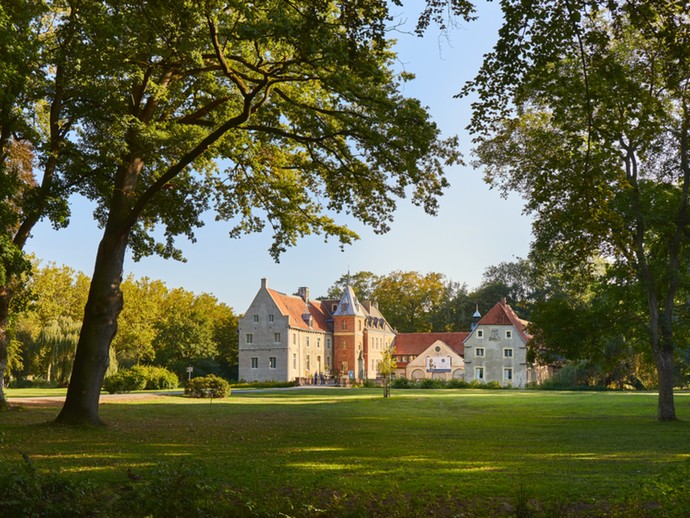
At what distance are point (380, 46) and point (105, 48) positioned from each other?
8856 mm

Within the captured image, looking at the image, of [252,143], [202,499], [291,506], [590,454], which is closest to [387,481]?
[291,506]

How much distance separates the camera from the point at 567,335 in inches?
960

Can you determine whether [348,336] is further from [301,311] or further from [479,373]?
[479,373]

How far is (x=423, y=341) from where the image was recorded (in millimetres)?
83750

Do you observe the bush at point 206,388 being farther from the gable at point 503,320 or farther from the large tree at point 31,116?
the gable at point 503,320

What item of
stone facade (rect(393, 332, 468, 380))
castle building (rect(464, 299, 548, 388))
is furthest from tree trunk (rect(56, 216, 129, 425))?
stone facade (rect(393, 332, 468, 380))

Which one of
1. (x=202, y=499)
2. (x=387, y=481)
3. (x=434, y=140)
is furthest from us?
(x=434, y=140)

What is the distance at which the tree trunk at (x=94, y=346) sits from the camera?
680 inches

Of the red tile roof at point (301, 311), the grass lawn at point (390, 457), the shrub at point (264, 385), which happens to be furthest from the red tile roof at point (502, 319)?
the grass lawn at point (390, 457)

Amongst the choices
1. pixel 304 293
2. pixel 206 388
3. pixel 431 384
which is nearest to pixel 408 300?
pixel 304 293

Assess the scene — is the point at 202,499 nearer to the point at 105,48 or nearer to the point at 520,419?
the point at 105,48

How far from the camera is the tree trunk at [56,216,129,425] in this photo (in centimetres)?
1727

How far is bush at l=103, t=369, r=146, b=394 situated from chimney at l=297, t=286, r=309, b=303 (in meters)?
33.2

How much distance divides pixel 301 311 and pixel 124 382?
A: 32893 mm
